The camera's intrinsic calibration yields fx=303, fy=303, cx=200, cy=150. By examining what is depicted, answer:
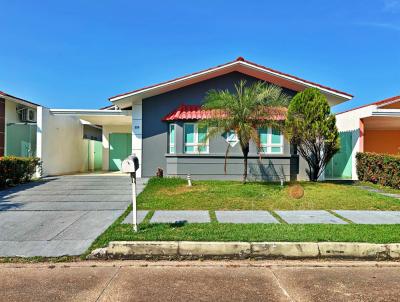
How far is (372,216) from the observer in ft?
24.4

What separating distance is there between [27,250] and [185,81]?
32.2 ft

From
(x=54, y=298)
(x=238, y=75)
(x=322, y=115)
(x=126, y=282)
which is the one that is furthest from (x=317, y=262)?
(x=238, y=75)

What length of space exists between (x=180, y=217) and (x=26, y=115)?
13.5m

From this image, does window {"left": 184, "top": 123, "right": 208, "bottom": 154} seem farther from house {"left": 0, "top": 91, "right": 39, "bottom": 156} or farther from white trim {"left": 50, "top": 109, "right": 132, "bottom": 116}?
house {"left": 0, "top": 91, "right": 39, "bottom": 156}

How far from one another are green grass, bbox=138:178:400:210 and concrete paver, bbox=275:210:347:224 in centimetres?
56

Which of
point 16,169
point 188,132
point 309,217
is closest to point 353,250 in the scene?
point 309,217

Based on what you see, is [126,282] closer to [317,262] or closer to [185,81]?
[317,262]

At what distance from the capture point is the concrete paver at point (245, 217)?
6.75 metres

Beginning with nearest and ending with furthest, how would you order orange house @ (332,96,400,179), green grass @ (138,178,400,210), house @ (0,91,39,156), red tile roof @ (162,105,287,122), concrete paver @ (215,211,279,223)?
1. concrete paver @ (215,211,279,223)
2. green grass @ (138,178,400,210)
3. red tile roof @ (162,105,287,122)
4. orange house @ (332,96,400,179)
5. house @ (0,91,39,156)

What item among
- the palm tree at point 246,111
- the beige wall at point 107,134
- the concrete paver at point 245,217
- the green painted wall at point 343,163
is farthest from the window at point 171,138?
the green painted wall at point 343,163

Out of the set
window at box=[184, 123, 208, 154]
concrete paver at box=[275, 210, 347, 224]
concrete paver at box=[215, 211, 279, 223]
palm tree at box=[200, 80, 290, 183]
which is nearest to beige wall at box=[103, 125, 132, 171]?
window at box=[184, 123, 208, 154]

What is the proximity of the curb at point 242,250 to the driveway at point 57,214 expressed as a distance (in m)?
0.79

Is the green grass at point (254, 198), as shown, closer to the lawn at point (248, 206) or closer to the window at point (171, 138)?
the lawn at point (248, 206)

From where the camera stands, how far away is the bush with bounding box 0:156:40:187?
423 inches
